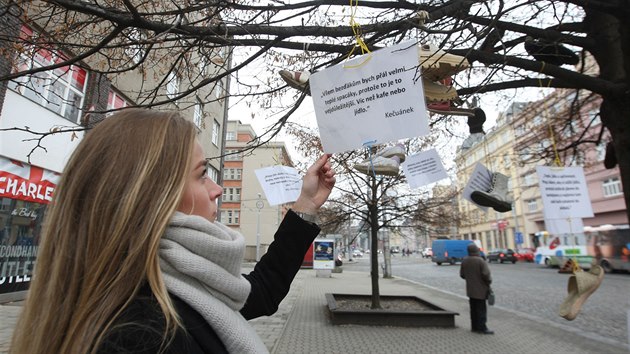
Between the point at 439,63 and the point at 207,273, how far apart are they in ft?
7.20

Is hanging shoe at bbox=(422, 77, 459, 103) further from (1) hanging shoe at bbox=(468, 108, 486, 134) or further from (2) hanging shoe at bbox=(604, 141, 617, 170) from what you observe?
(2) hanging shoe at bbox=(604, 141, 617, 170)

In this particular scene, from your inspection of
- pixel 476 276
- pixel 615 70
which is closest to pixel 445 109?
pixel 615 70

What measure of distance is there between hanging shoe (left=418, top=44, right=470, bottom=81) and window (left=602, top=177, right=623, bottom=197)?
3768 cm

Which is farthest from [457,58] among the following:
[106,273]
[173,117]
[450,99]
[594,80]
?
[106,273]

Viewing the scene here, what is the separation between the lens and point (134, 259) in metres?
0.97

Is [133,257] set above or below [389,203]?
below

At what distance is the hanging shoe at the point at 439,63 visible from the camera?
2531mm

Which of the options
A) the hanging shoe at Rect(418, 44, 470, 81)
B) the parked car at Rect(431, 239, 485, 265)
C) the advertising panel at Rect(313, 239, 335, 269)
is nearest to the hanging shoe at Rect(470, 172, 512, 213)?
the hanging shoe at Rect(418, 44, 470, 81)

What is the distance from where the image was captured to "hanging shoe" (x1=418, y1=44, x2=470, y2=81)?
2.53 meters

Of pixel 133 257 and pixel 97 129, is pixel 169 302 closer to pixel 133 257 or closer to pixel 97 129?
pixel 133 257

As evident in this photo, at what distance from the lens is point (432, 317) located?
815 centimetres

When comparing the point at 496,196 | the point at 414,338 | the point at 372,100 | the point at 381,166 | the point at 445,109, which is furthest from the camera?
the point at 414,338

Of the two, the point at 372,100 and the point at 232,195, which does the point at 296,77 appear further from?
the point at 232,195

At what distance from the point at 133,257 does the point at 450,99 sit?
8.26 feet
